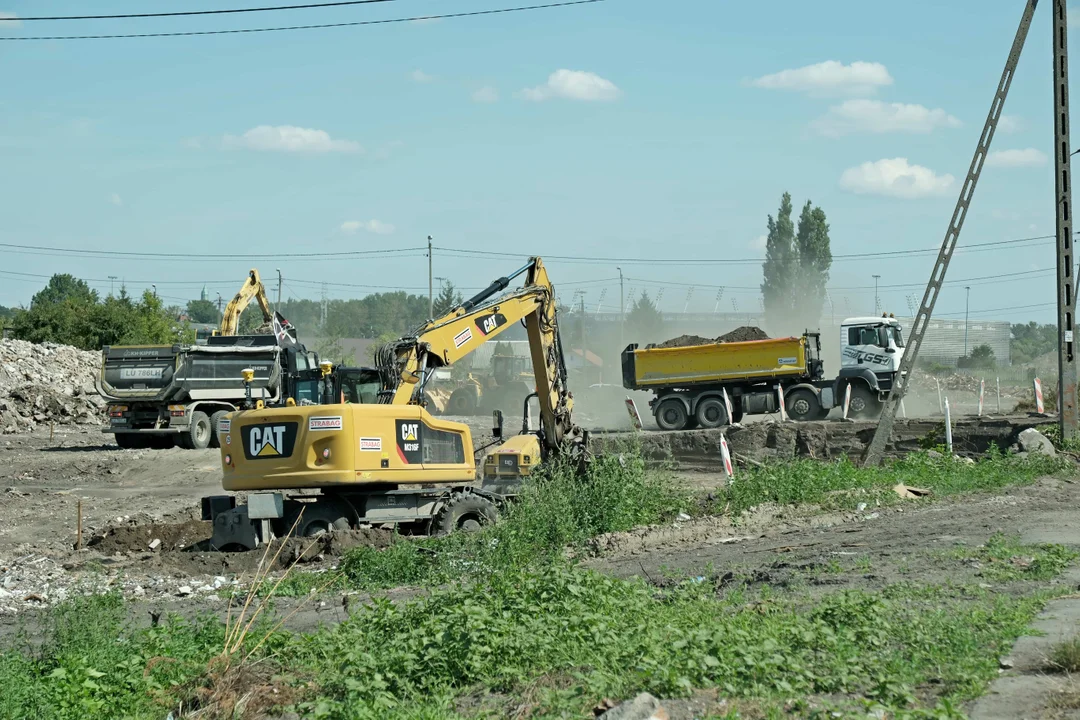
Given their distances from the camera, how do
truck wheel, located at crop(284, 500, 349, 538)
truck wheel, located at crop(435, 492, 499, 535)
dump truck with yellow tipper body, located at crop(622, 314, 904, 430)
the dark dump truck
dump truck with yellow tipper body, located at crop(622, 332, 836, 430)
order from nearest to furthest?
1. truck wheel, located at crop(284, 500, 349, 538)
2. truck wheel, located at crop(435, 492, 499, 535)
3. the dark dump truck
4. dump truck with yellow tipper body, located at crop(622, 314, 904, 430)
5. dump truck with yellow tipper body, located at crop(622, 332, 836, 430)

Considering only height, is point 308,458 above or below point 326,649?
above

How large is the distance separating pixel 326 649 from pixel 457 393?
39.4 metres

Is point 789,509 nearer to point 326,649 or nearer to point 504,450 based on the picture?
point 504,450

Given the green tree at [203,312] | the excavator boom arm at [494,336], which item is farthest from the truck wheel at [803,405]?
the green tree at [203,312]

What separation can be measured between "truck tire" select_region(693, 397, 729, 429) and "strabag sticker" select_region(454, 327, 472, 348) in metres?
17.0

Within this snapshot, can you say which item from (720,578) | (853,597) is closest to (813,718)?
(853,597)

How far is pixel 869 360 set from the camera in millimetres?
29719

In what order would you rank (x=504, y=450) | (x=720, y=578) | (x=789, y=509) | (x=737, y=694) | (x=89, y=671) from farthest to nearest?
(x=504, y=450) → (x=789, y=509) → (x=720, y=578) → (x=89, y=671) → (x=737, y=694)

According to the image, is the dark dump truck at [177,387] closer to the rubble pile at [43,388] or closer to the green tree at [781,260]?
the rubble pile at [43,388]

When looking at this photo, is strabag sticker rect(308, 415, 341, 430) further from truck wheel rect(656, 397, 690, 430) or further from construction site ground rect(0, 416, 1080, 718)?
truck wheel rect(656, 397, 690, 430)

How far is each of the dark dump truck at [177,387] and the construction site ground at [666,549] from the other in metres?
7.04

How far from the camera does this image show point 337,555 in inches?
502

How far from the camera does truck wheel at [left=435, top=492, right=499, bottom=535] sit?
45.0 feet

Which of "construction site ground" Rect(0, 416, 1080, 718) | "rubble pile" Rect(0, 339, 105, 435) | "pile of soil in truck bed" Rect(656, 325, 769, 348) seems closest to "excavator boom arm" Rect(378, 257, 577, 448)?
"construction site ground" Rect(0, 416, 1080, 718)
